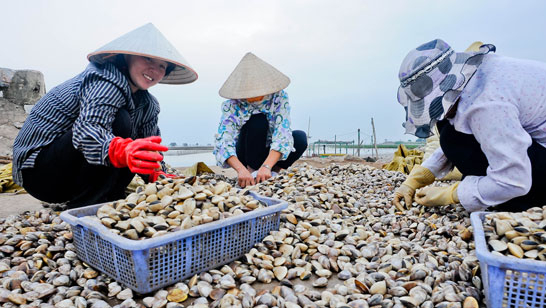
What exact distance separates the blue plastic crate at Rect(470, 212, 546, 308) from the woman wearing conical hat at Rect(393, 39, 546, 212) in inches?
24.1

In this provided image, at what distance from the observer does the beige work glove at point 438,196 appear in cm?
190

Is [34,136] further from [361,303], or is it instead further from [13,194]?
[361,303]

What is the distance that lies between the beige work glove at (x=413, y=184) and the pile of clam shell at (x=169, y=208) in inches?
42.5

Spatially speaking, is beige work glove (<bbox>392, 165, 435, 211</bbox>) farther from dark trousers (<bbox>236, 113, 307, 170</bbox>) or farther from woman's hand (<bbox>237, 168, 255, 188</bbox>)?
dark trousers (<bbox>236, 113, 307, 170</bbox>)

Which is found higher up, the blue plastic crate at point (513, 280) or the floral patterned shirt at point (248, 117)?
the floral patterned shirt at point (248, 117)

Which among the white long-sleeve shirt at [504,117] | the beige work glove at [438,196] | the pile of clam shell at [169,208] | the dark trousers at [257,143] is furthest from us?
the dark trousers at [257,143]

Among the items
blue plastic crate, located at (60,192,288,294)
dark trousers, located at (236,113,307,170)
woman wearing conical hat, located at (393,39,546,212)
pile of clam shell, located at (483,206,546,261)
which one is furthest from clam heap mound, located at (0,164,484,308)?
dark trousers, located at (236,113,307,170)

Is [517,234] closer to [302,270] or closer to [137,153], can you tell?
[302,270]

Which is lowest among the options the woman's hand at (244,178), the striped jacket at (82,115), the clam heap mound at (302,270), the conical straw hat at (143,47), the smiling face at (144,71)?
the woman's hand at (244,178)

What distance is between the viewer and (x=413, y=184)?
90.7 inches

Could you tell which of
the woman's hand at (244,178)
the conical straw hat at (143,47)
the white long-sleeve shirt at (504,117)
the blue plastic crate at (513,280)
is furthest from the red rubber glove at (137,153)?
the white long-sleeve shirt at (504,117)

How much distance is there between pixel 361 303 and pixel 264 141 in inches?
87.4

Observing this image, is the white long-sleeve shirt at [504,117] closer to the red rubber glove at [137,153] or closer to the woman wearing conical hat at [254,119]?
the red rubber glove at [137,153]

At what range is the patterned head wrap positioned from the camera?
1.56m
